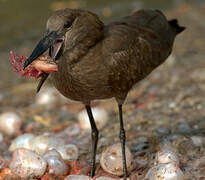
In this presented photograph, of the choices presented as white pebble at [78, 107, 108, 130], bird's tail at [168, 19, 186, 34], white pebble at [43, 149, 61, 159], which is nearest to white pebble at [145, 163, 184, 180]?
white pebble at [43, 149, 61, 159]

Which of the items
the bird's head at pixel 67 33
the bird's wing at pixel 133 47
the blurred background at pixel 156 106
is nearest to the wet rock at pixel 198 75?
the blurred background at pixel 156 106

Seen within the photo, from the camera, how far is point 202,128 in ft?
13.5

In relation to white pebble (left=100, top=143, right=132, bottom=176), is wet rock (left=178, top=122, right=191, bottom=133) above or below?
below

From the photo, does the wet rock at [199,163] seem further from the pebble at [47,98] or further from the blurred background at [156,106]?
the pebble at [47,98]

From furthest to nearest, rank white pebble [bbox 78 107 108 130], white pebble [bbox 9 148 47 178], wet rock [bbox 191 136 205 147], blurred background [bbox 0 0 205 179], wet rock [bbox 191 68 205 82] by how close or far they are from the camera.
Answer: wet rock [bbox 191 68 205 82], white pebble [bbox 78 107 108 130], blurred background [bbox 0 0 205 179], wet rock [bbox 191 136 205 147], white pebble [bbox 9 148 47 178]

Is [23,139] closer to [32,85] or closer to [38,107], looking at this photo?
[38,107]

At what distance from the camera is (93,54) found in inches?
124

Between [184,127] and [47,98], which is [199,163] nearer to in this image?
[184,127]

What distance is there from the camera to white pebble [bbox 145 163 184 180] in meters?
2.87

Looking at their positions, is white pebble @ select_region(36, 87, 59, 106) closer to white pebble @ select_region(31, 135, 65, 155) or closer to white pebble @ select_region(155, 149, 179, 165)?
white pebble @ select_region(31, 135, 65, 155)

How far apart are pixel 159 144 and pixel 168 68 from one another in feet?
9.45

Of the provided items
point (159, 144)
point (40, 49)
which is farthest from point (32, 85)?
point (40, 49)

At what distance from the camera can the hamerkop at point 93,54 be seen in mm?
2986

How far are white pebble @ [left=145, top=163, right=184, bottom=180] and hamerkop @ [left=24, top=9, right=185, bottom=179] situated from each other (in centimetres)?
40
